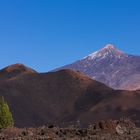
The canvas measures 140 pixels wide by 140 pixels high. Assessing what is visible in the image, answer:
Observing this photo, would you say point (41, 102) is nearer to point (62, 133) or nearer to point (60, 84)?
point (60, 84)

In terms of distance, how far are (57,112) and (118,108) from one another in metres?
14.2

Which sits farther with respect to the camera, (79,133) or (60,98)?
(60,98)

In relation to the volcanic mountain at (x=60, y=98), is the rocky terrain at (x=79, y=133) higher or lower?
lower

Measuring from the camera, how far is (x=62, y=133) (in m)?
30.0

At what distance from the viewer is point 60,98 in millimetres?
111438

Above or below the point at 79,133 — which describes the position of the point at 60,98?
above

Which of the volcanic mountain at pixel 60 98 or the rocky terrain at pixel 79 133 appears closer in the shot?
the rocky terrain at pixel 79 133

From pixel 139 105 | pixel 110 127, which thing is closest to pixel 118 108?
pixel 139 105

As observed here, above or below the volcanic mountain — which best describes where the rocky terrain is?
below

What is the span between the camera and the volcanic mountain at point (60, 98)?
322 feet

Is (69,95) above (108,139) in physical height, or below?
above

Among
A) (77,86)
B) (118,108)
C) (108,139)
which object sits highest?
(77,86)

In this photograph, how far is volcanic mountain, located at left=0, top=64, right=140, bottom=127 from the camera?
98.0 meters

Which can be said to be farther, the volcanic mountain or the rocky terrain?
the volcanic mountain
